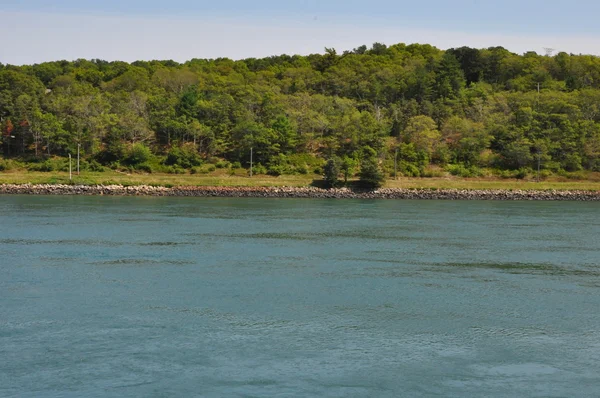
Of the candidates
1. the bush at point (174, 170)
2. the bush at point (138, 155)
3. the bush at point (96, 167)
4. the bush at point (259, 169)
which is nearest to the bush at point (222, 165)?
the bush at point (259, 169)

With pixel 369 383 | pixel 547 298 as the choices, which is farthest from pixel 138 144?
pixel 369 383

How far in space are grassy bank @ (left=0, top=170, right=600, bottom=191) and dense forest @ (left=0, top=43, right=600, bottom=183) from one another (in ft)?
7.63

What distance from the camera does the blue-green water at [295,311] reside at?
49.2ft

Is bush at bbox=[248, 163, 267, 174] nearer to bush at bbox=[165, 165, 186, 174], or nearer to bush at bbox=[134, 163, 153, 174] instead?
bush at bbox=[165, 165, 186, 174]

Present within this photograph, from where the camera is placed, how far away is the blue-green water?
15008 millimetres

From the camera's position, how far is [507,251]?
33281 millimetres

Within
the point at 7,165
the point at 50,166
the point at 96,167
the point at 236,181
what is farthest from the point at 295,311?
the point at 7,165

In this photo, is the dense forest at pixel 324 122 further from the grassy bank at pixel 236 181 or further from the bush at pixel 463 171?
the grassy bank at pixel 236 181

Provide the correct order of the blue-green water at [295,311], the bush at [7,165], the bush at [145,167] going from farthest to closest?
the bush at [145,167] → the bush at [7,165] → the blue-green water at [295,311]

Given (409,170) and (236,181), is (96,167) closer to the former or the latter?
(236,181)

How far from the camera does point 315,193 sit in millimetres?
70250

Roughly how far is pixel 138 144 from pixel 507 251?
5476 centimetres

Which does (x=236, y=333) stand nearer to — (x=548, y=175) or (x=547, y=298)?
(x=547, y=298)

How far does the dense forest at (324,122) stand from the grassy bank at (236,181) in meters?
2.33
